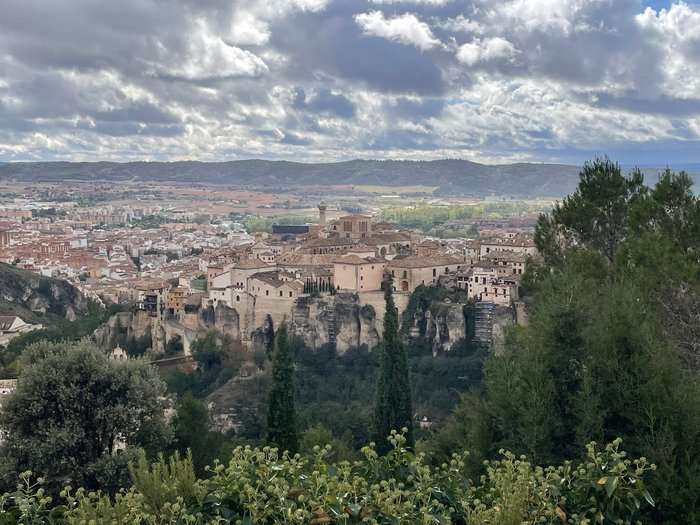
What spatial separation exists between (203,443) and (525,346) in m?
6.98

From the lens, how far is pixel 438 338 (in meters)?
32.9

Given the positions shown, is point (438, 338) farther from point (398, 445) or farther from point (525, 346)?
point (398, 445)

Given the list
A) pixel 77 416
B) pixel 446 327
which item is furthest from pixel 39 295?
pixel 77 416

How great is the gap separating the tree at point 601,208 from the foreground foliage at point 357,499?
790 centimetres

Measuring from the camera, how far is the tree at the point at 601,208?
13.6 m

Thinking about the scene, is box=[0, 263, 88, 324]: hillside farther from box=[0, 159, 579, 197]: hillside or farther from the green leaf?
box=[0, 159, 579, 197]: hillside

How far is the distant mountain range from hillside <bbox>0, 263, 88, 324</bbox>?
111 m

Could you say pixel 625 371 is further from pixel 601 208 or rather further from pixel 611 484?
pixel 601 208

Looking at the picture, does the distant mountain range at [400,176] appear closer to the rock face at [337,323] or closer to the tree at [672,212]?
the rock face at [337,323]

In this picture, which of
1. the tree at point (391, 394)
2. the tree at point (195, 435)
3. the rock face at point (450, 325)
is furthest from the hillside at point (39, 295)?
the tree at point (195, 435)

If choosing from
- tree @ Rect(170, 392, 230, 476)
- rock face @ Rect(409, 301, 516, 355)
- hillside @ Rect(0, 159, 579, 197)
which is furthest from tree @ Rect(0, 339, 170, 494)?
hillside @ Rect(0, 159, 579, 197)

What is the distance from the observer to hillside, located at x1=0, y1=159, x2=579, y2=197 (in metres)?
162

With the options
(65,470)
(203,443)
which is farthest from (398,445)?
(203,443)

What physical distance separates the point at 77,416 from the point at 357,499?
7946mm
